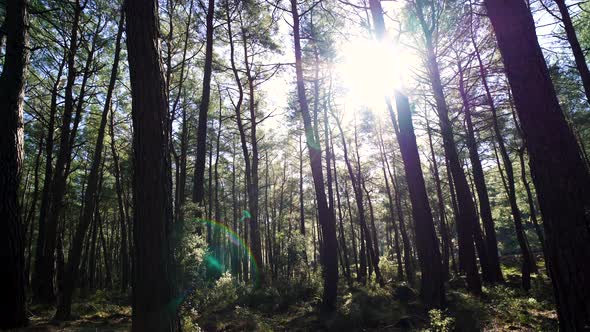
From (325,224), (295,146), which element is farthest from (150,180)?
(295,146)

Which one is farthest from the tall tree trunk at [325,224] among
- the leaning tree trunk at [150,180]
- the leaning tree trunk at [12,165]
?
the leaning tree trunk at [12,165]

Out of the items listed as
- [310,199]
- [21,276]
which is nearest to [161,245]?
[21,276]

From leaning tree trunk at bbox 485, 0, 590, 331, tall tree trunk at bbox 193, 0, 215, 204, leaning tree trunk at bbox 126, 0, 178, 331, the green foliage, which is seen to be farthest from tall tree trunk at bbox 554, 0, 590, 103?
tall tree trunk at bbox 193, 0, 215, 204

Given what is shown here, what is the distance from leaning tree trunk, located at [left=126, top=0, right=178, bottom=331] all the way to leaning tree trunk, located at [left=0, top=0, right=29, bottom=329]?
4050 mm

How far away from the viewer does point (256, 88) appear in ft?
55.4

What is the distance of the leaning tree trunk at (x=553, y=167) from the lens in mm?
2742

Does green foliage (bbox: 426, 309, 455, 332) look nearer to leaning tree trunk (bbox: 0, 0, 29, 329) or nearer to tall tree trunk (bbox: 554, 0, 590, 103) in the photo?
leaning tree trunk (bbox: 0, 0, 29, 329)

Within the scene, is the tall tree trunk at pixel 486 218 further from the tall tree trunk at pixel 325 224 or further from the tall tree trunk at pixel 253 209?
the tall tree trunk at pixel 253 209

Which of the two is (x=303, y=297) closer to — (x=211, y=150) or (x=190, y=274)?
(x=190, y=274)

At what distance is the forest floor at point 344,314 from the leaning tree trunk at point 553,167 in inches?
84.8

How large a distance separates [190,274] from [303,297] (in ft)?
16.8

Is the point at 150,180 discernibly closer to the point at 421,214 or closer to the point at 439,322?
the point at 439,322

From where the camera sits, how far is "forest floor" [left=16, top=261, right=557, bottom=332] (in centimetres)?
581

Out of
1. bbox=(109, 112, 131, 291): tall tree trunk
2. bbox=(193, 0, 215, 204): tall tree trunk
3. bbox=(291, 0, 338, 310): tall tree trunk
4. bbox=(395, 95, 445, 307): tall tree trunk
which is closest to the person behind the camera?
bbox=(395, 95, 445, 307): tall tree trunk
